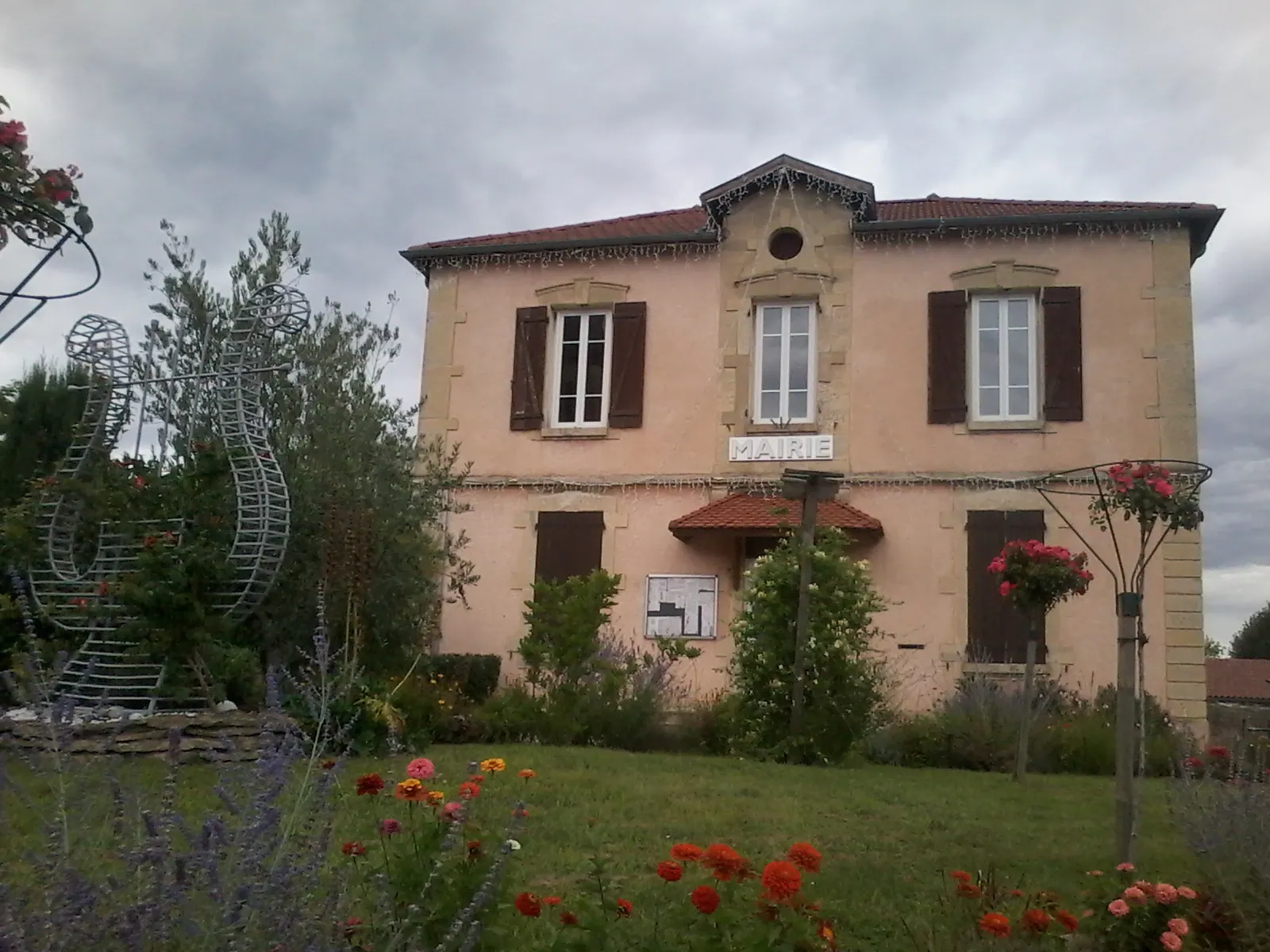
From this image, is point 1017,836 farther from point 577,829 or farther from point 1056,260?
point 1056,260

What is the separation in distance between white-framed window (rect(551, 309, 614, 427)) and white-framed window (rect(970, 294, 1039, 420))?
409cm

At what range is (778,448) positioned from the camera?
12641 mm

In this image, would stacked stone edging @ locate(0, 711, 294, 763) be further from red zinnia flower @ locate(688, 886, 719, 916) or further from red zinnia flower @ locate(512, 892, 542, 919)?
red zinnia flower @ locate(688, 886, 719, 916)

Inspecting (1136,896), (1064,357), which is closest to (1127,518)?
(1136,896)

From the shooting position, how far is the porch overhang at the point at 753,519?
459 inches

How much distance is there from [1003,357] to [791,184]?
310 cm

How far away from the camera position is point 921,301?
1270 centimetres

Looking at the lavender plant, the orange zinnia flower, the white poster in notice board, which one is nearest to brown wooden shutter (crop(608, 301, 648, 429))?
the white poster in notice board

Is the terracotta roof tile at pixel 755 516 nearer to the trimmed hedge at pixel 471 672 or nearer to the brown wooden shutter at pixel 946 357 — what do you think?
the brown wooden shutter at pixel 946 357

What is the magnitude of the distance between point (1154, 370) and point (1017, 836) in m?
7.63

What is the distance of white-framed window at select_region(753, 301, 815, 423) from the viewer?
42.1 ft

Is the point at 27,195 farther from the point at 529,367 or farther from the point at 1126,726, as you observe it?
the point at 529,367

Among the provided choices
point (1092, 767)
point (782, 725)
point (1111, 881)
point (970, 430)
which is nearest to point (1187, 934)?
point (1111, 881)

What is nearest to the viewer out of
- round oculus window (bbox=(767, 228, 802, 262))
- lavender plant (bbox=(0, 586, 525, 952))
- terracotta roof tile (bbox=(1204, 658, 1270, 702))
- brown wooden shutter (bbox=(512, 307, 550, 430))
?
lavender plant (bbox=(0, 586, 525, 952))
